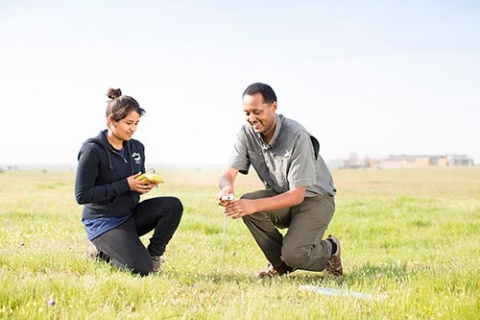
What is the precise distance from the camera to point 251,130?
6770 millimetres

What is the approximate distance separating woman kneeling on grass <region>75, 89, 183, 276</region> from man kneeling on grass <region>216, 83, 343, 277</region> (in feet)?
3.13

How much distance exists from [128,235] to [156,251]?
0.50 meters

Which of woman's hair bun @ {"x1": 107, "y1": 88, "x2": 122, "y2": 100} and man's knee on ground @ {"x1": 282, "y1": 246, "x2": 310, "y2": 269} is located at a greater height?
woman's hair bun @ {"x1": 107, "y1": 88, "x2": 122, "y2": 100}

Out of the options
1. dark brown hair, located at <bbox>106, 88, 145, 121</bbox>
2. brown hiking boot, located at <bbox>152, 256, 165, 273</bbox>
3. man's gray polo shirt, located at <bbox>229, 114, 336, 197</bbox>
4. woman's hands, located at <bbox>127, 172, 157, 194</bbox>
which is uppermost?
dark brown hair, located at <bbox>106, 88, 145, 121</bbox>

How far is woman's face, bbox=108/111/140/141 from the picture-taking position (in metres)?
6.45

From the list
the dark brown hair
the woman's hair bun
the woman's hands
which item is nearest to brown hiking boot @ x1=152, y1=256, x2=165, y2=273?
the woman's hands

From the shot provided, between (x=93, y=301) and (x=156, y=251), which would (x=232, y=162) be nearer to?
(x=156, y=251)

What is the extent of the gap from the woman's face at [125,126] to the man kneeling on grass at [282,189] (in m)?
1.10

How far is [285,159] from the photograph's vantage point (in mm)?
6500

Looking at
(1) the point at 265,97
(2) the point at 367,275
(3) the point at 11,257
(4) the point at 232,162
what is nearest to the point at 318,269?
(2) the point at 367,275

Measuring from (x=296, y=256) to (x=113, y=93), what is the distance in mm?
2630

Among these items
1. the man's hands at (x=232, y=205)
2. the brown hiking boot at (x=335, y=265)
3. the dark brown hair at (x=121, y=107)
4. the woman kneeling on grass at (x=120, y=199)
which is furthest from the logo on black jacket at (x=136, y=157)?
the brown hiking boot at (x=335, y=265)

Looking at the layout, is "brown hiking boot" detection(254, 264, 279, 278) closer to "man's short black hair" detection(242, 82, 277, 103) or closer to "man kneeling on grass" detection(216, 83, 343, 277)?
"man kneeling on grass" detection(216, 83, 343, 277)

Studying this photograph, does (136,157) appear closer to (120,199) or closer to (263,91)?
(120,199)
